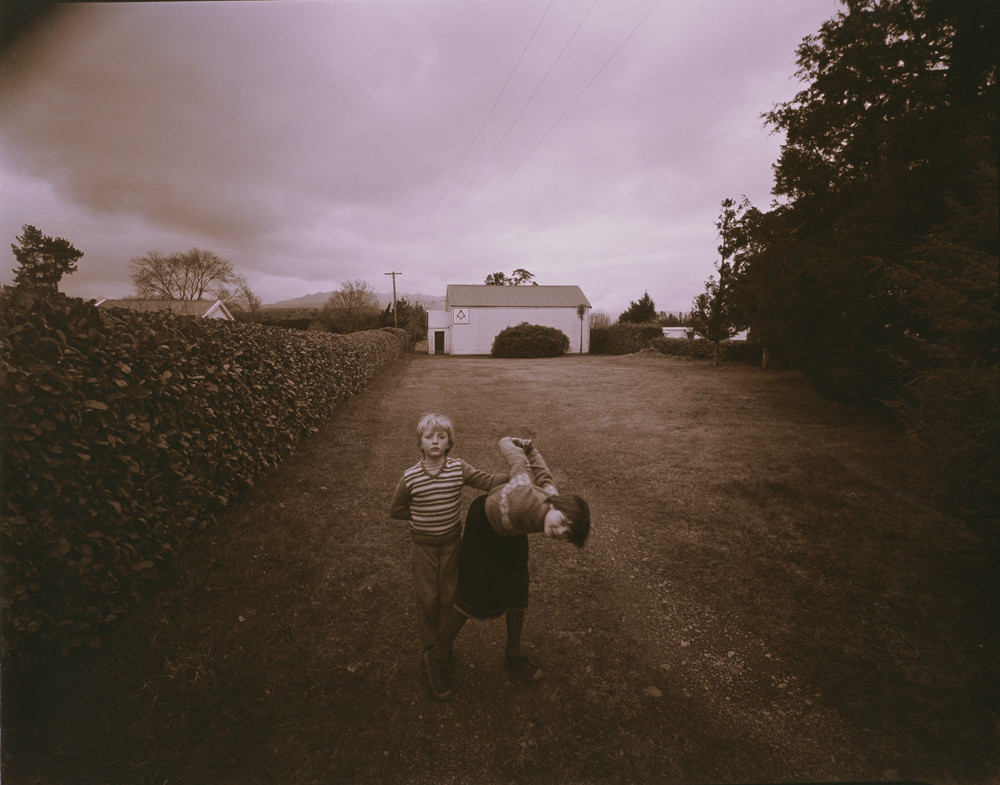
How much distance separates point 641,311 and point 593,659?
4844 cm

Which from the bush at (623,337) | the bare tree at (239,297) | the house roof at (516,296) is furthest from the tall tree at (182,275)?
the bush at (623,337)

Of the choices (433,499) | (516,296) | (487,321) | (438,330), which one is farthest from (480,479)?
(438,330)

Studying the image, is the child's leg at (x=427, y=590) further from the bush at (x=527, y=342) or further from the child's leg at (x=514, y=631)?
the bush at (x=527, y=342)

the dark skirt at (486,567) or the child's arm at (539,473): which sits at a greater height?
the child's arm at (539,473)

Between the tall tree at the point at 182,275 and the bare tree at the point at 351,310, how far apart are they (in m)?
9.45

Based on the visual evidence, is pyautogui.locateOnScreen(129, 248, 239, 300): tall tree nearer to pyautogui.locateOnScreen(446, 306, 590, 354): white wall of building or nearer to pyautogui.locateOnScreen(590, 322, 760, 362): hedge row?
pyautogui.locateOnScreen(446, 306, 590, 354): white wall of building

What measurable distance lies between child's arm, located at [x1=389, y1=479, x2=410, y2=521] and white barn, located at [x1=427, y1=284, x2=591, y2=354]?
114ft

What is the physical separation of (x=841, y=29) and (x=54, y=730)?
14398mm

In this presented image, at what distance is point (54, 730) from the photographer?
2324 millimetres

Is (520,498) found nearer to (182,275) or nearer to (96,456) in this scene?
(96,456)

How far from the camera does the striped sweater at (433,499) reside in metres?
2.71

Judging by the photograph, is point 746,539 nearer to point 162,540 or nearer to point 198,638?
point 198,638

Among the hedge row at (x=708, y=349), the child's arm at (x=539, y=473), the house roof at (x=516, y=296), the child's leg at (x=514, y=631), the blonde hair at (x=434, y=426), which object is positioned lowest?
the child's leg at (x=514, y=631)

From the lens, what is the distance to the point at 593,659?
3049 millimetres
